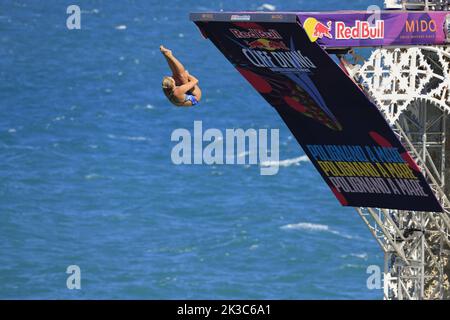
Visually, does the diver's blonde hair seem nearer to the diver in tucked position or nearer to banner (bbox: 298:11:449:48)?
the diver in tucked position

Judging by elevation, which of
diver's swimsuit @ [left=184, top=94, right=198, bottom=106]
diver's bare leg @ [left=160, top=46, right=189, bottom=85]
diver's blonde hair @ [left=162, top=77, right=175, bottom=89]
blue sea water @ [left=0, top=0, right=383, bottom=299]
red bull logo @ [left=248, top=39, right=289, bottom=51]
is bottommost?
diver's swimsuit @ [left=184, top=94, right=198, bottom=106]

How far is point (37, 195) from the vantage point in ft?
285

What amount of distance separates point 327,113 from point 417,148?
16.2 ft

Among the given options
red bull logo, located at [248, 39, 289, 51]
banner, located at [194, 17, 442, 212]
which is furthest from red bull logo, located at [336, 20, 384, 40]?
red bull logo, located at [248, 39, 289, 51]

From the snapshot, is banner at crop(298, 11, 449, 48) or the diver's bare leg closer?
the diver's bare leg

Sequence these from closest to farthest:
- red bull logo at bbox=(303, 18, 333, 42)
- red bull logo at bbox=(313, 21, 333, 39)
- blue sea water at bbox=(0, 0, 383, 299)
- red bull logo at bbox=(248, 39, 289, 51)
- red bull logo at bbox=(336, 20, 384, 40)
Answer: red bull logo at bbox=(303, 18, 333, 42), red bull logo at bbox=(313, 21, 333, 39), red bull logo at bbox=(336, 20, 384, 40), red bull logo at bbox=(248, 39, 289, 51), blue sea water at bbox=(0, 0, 383, 299)

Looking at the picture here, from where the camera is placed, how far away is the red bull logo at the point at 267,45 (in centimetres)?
3622

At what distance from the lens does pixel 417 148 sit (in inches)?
1667

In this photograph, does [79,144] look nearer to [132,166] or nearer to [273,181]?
[132,166]

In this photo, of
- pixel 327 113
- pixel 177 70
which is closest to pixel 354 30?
pixel 327 113

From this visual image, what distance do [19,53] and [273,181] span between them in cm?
3473

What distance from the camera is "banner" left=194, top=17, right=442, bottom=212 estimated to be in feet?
119

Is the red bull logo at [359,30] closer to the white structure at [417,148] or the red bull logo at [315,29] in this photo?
the red bull logo at [315,29]
